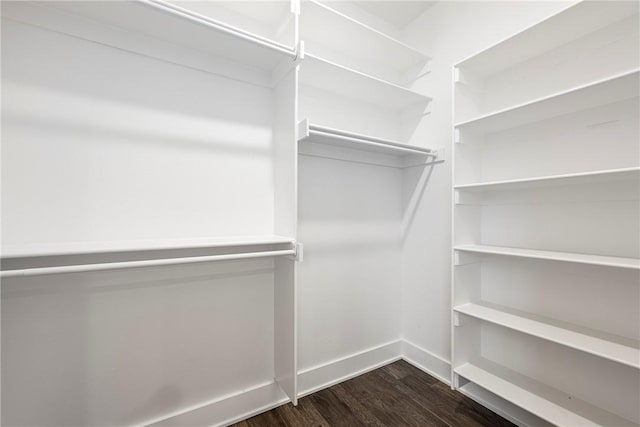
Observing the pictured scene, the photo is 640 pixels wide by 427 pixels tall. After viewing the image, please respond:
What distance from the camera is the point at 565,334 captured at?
4.20 ft

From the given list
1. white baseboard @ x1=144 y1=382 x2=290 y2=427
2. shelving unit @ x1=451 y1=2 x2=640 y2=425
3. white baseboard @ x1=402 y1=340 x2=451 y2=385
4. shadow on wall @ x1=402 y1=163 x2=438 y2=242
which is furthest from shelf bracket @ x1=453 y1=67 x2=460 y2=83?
white baseboard @ x1=144 y1=382 x2=290 y2=427

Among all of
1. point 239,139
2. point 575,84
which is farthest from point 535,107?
point 239,139

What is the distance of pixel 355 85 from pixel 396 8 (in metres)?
0.83

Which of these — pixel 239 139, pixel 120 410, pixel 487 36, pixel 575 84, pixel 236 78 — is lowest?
pixel 120 410

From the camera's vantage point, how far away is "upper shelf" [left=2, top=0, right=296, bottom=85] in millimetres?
A: 1098

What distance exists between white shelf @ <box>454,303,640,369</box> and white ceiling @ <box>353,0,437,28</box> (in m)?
2.27

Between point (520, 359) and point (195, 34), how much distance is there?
8.51 feet

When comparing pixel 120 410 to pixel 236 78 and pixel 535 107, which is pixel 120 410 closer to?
pixel 236 78

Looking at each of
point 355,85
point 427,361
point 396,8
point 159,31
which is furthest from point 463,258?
point 159,31

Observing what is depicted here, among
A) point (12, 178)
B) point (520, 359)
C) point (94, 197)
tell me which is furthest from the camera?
point (520, 359)

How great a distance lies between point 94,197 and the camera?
1226mm

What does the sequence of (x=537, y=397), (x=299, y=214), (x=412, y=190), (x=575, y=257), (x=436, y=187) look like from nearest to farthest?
(x=575, y=257) < (x=537, y=397) < (x=299, y=214) < (x=436, y=187) < (x=412, y=190)

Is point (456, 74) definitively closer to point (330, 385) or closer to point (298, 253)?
point (298, 253)

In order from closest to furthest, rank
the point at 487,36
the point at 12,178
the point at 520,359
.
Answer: the point at 12,178, the point at 520,359, the point at 487,36
